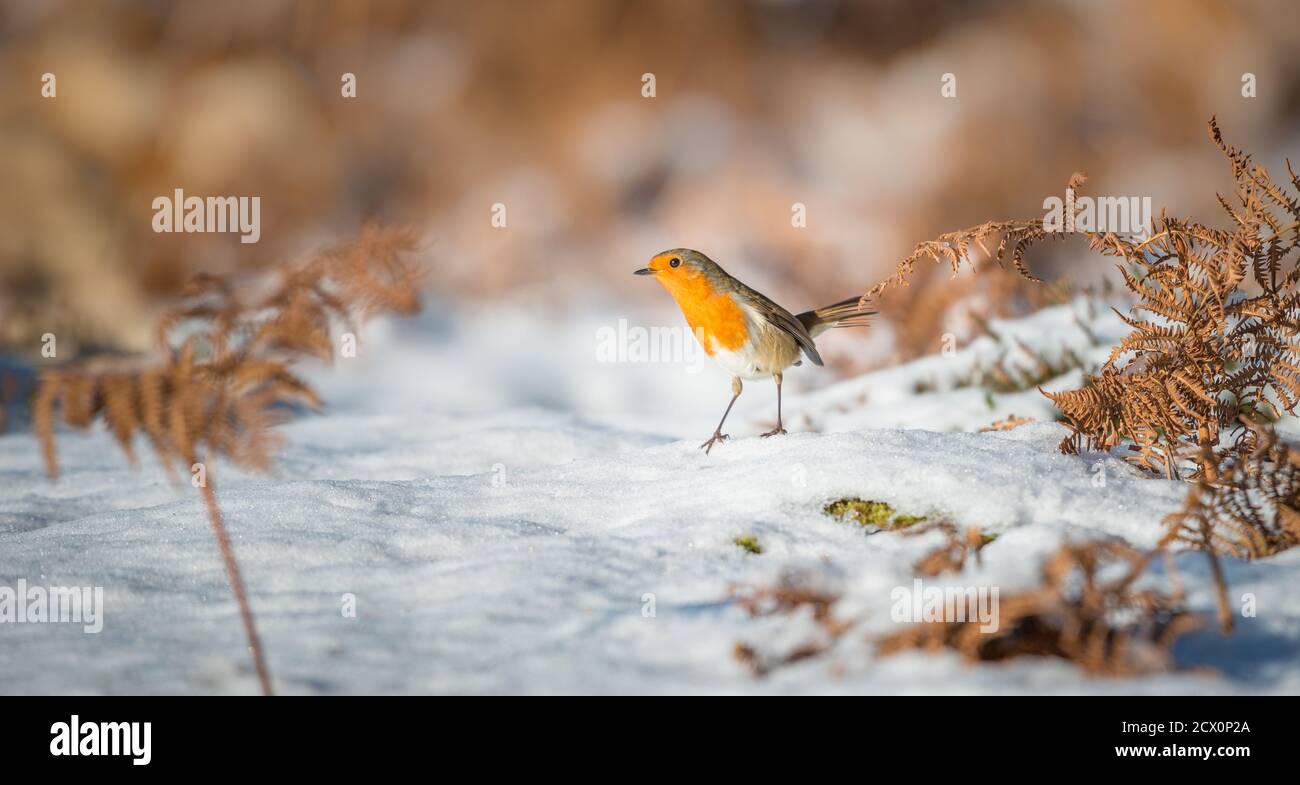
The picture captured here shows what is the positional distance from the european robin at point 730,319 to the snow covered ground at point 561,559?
0.48 m

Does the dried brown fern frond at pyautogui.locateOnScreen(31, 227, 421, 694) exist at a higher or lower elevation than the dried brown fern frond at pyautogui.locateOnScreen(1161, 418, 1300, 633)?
higher

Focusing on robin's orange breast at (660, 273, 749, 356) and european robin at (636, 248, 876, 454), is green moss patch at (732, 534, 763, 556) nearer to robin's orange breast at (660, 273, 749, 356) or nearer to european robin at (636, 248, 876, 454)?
european robin at (636, 248, 876, 454)

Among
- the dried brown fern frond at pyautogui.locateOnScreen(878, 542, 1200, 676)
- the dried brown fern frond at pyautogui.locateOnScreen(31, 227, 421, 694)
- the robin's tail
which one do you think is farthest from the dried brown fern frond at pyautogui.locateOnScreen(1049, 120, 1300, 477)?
the dried brown fern frond at pyautogui.locateOnScreen(31, 227, 421, 694)

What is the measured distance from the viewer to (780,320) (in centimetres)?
399

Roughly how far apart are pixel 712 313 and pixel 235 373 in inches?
79.5

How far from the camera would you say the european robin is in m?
3.91

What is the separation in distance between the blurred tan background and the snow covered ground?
18.2ft

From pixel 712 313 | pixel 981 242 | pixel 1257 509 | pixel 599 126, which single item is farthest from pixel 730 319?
pixel 599 126

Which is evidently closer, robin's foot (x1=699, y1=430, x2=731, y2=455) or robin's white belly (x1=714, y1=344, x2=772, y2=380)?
robin's foot (x1=699, y1=430, x2=731, y2=455)

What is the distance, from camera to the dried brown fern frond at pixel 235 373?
2.14m

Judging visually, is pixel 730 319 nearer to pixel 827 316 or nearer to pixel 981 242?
pixel 827 316

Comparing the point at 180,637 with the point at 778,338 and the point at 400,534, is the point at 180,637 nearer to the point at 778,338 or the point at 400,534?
the point at 400,534

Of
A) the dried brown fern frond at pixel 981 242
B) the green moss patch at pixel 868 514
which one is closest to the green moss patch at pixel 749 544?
the green moss patch at pixel 868 514

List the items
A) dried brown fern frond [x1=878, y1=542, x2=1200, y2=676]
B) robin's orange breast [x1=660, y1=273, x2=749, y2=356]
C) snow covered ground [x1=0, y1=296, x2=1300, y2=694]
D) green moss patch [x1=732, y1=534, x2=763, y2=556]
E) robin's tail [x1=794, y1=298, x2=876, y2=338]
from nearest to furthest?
dried brown fern frond [x1=878, y1=542, x2=1200, y2=676]
snow covered ground [x1=0, y1=296, x2=1300, y2=694]
green moss patch [x1=732, y1=534, x2=763, y2=556]
robin's orange breast [x1=660, y1=273, x2=749, y2=356]
robin's tail [x1=794, y1=298, x2=876, y2=338]
